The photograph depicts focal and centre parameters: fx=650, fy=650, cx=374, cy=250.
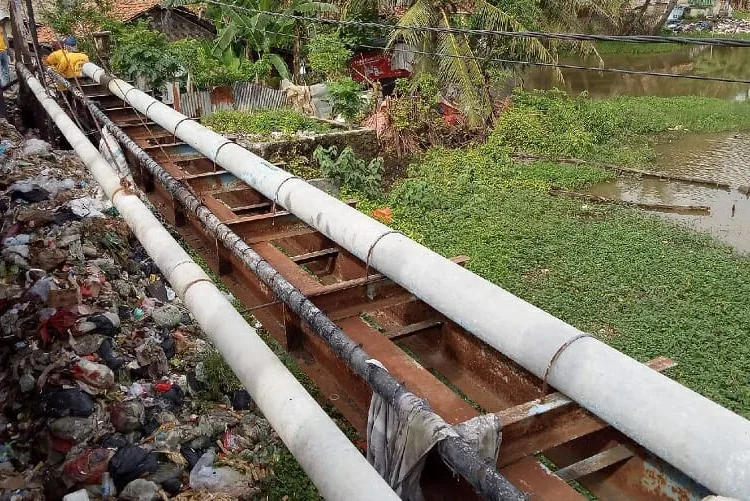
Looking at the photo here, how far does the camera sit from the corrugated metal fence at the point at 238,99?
14180mm

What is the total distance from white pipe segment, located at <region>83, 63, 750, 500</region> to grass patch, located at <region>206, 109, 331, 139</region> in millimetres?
8704

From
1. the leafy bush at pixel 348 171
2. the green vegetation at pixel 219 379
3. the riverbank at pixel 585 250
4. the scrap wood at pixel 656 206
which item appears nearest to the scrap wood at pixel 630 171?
the riverbank at pixel 585 250

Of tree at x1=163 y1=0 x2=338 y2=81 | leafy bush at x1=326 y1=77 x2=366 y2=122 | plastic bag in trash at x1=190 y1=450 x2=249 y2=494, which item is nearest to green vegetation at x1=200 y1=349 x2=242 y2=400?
plastic bag in trash at x1=190 y1=450 x2=249 y2=494

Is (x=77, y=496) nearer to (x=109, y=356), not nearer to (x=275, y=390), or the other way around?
(x=109, y=356)

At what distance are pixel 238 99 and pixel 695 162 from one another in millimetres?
10217

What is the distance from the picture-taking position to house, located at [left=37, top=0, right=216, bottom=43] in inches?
772

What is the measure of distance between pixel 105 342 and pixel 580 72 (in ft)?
79.3

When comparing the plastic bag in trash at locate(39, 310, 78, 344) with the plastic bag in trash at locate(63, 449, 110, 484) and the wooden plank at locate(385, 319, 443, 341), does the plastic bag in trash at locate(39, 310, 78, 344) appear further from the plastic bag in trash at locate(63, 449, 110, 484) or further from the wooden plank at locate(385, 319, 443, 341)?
the wooden plank at locate(385, 319, 443, 341)

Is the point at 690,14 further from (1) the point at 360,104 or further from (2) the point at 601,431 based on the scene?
(2) the point at 601,431

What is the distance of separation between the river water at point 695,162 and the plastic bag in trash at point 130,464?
27.9 ft

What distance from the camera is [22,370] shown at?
16.9 ft

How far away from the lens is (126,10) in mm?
19625

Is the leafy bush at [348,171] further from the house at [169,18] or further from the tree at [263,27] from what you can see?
the house at [169,18]

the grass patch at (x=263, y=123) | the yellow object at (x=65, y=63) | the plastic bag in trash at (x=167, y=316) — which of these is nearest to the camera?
the plastic bag in trash at (x=167, y=316)
